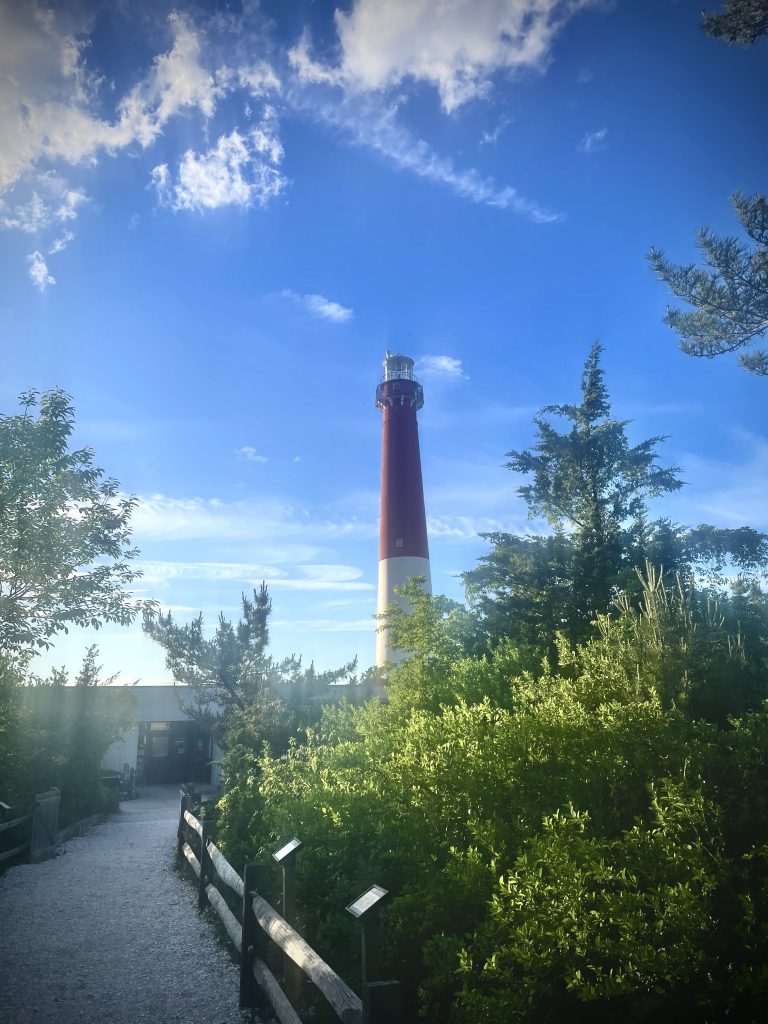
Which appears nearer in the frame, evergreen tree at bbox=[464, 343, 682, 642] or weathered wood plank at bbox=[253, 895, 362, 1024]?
weathered wood plank at bbox=[253, 895, 362, 1024]

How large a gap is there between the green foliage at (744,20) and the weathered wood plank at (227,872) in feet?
43.2

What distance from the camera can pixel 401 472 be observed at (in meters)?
23.9

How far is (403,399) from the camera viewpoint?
2594cm

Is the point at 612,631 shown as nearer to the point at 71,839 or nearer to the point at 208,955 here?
the point at 208,955

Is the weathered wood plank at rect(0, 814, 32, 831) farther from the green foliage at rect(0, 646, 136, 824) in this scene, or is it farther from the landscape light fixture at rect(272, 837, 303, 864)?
the landscape light fixture at rect(272, 837, 303, 864)

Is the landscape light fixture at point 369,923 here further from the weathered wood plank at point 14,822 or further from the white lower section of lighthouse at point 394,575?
the white lower section of lighthouse at point 394,575

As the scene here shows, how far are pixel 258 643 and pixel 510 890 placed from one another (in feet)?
61.8


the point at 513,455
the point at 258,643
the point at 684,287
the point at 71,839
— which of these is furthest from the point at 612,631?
the point at 258,643

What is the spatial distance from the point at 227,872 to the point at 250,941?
142cm

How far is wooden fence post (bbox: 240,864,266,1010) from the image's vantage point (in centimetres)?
556

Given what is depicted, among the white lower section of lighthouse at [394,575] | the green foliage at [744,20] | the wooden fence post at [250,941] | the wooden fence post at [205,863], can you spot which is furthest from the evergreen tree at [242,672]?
the green foliage at [744,20]

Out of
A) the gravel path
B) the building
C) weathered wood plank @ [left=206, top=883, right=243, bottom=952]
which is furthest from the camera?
the building

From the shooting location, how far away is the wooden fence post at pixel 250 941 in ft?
18.2

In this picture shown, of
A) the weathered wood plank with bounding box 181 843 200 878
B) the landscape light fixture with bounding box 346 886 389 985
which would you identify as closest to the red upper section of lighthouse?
the weathered wood plank with bounding box 181 843 200 878
